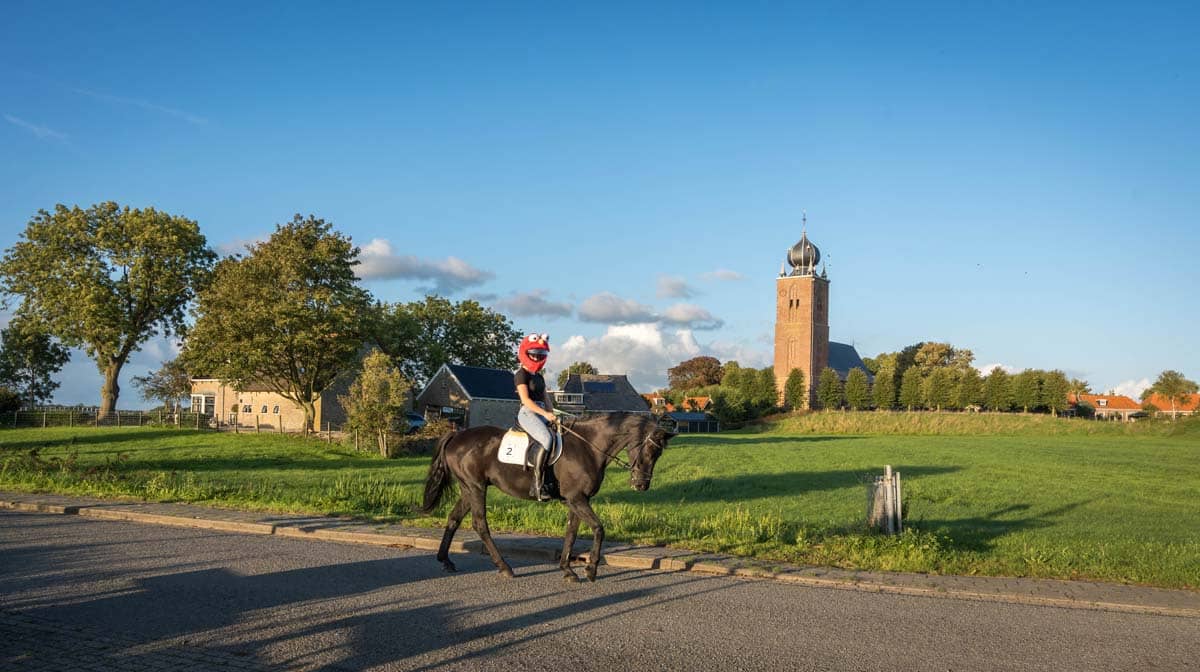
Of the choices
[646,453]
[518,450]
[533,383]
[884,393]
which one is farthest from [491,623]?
[884,393]

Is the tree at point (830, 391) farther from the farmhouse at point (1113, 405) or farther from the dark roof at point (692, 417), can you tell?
the farmhouse at point (1113, 405)

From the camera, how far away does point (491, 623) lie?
25.7 ft

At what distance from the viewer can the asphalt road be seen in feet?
22.2

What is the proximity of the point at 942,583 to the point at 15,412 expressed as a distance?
5787 centimetres

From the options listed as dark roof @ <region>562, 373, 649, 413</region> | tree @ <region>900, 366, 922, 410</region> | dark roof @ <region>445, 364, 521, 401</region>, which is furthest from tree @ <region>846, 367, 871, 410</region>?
dark roof @ <region>445, 364, 521, 401</region>

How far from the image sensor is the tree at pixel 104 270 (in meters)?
51.6

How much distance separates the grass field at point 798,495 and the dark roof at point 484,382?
21.4m

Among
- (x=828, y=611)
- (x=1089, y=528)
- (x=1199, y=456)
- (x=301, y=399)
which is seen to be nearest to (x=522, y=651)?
(x=828, y=611)

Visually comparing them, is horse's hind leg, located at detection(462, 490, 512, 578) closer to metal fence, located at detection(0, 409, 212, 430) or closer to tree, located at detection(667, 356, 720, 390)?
metal fence, located at detection(0, 409, 212, 430)

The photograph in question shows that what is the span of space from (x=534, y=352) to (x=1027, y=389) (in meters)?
112

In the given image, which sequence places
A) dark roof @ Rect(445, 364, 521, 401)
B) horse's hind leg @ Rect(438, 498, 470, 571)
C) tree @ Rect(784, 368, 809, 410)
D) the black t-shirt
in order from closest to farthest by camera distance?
horse's hind leg @ Rect(438, 498, 470, 571) → the black t-shirt → dark roof @ Rect(445, 364, 521, 401) → tree @ Rect(784, 368, 809, 410)

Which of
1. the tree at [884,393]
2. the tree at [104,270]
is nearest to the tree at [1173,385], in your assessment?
the tree at [884,393]

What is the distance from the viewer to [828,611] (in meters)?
8.58

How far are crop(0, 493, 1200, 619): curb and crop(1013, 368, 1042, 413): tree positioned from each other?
108867 mm
